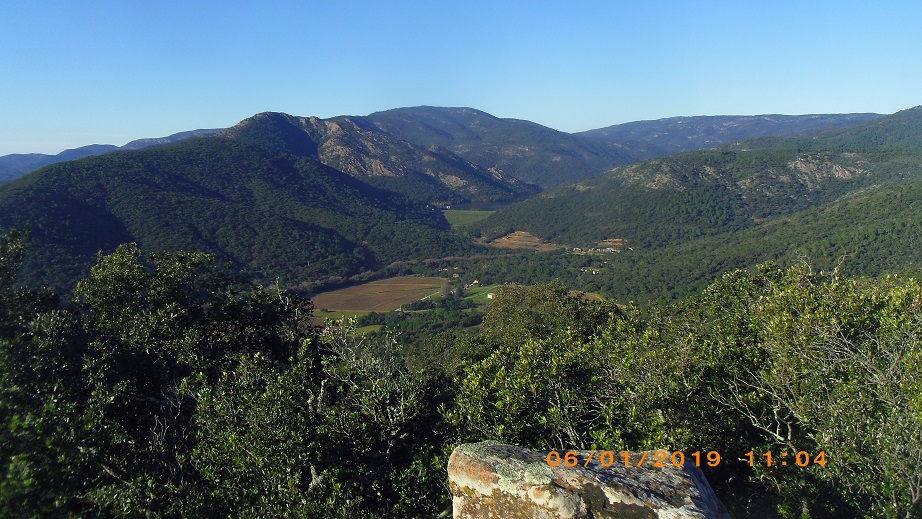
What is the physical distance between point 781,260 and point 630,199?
312ft

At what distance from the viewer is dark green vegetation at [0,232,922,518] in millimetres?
9945

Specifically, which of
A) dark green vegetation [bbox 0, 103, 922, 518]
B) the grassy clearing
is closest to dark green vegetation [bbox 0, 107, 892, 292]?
the grassy clearing

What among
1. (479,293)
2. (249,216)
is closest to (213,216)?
(249,216)

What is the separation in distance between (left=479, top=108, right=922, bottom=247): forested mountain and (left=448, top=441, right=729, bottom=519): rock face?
137m

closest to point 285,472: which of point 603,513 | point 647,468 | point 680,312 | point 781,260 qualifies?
point 603,513

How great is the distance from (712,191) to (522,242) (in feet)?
209

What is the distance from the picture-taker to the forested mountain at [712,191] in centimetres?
13488

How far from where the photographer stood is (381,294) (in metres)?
108

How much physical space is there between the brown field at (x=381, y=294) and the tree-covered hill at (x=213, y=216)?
8.48 metres

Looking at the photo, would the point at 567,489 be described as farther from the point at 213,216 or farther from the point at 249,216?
the point at 249,216
